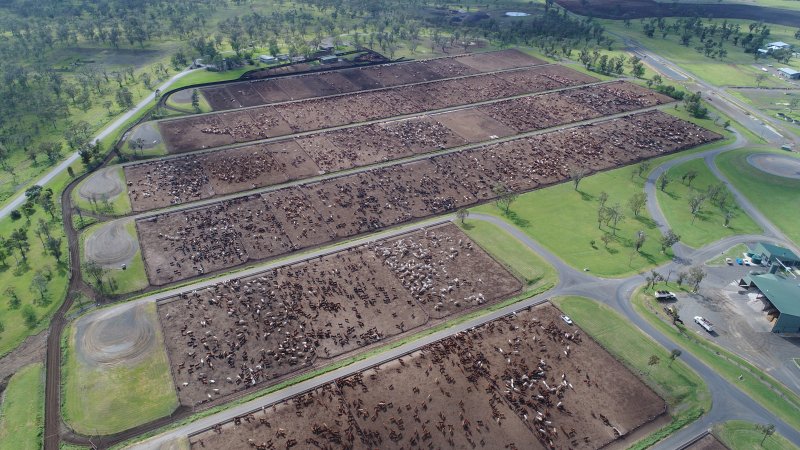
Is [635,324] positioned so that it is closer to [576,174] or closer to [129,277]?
[576,174]

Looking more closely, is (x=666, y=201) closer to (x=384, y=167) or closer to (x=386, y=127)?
(x=384, y=167)

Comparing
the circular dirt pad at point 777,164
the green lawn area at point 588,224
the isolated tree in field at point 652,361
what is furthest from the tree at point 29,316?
the circular dirt pad at point 777,164

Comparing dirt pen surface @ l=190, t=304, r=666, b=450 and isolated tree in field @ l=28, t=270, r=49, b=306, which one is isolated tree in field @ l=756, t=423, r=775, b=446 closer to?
dirt pen surface @ l=190, t=304, r=666, b=450

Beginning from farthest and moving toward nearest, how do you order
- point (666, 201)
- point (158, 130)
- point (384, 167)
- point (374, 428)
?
point (158, 130)
point (384, 167)
point (666, 201)
point (374, 428)

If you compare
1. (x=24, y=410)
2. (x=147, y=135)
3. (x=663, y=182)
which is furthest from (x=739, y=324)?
(x=147, y=135)

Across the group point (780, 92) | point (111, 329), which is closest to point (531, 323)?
point (111, 329)

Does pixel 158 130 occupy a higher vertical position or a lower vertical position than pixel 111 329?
higher

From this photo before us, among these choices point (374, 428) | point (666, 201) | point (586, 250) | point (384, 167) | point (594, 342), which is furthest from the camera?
point (384, 167)
